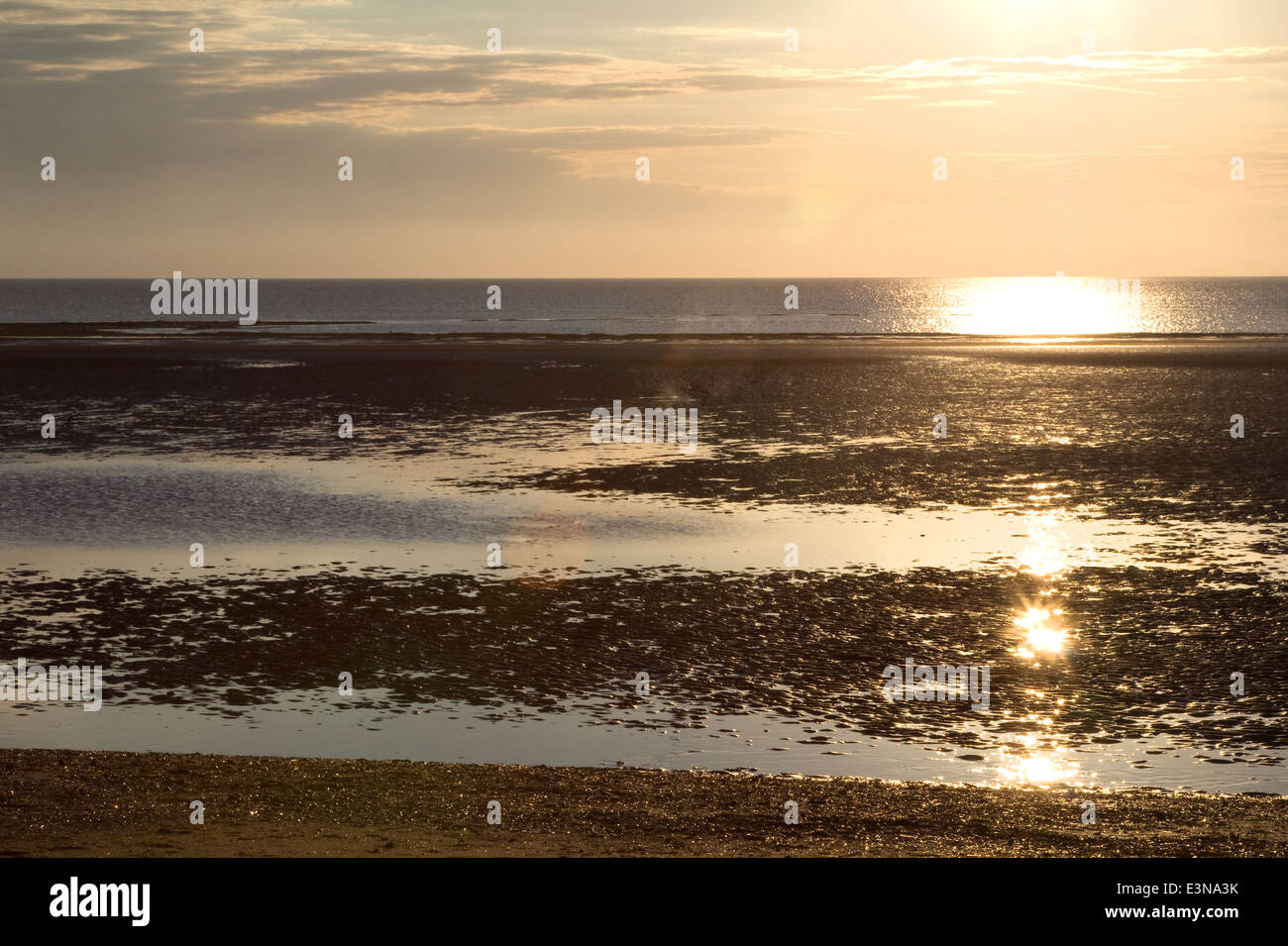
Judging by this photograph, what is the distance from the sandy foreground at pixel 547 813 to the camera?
9.33 m

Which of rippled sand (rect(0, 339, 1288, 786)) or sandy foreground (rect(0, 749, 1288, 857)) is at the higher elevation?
rippled sand (rect(0, 339, 1288, 786))

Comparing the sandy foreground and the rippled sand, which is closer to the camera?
the sandy foreground

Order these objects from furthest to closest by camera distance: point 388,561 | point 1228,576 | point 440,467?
point 440,467
point 388,561
point 1228,576

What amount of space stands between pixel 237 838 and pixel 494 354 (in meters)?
56.7

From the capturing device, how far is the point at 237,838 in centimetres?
939

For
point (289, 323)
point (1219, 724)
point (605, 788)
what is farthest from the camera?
point (289, 323)

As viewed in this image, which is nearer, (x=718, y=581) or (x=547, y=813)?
(x=547, y=813)

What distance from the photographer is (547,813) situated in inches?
399

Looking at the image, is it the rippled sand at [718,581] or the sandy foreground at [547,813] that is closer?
the sandy foreground at [547,813]

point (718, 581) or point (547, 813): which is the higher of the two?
point (718, 581)

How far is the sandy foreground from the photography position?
9.33 meters

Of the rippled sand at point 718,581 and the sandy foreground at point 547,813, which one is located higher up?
the rippled sand at point 718,581

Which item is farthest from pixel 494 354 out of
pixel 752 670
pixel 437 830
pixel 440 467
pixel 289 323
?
pixel 437 830

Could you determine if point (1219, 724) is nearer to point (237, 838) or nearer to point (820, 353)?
point (237, 838)
